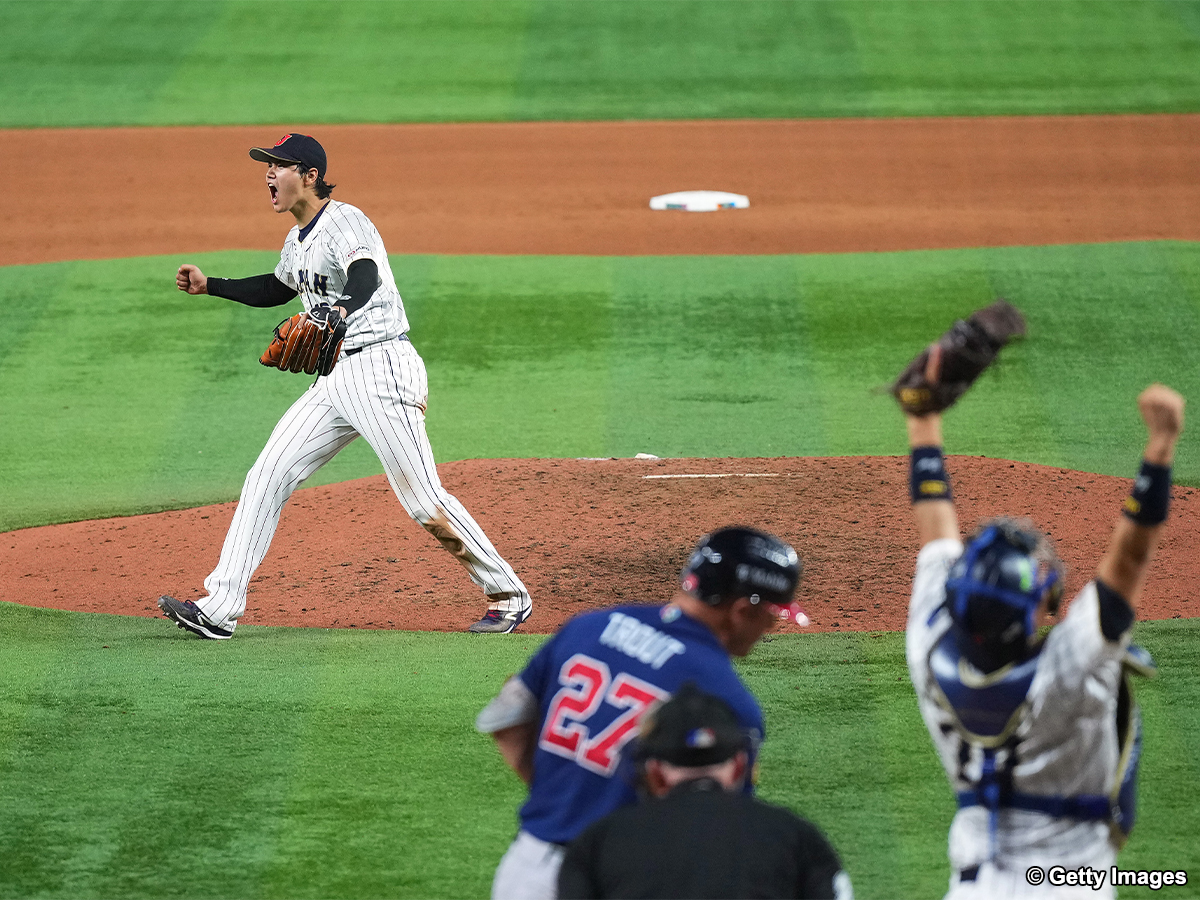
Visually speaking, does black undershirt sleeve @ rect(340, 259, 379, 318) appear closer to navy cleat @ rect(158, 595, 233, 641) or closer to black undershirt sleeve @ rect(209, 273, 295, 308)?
black undershirt sleeve @ rect(209, 273, 295, 308)

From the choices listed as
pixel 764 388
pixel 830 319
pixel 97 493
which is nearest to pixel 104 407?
pixel 97 493

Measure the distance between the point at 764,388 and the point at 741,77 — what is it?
12.7 m

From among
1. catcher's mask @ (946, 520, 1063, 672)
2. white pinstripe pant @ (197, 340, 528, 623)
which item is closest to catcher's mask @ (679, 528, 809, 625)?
catcher's mask @ (946, 520, 1063, 672)

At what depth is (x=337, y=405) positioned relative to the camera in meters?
6.54

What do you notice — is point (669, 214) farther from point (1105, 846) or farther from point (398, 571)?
point (1105, 846)

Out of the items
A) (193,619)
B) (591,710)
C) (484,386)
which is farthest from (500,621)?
(484,386)

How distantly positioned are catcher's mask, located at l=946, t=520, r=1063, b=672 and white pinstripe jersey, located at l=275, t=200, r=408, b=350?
4.00 metres

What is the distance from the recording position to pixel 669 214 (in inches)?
622

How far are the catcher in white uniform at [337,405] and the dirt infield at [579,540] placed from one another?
2.18ft

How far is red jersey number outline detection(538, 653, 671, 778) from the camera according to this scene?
9.85 feet

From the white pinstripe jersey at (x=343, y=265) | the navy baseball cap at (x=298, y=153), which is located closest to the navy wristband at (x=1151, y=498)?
the white pinstripe jersey at (x=343, y=265)

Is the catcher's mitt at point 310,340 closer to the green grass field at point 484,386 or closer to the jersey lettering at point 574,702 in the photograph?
the green grass field at point 484,386

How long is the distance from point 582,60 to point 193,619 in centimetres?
1851

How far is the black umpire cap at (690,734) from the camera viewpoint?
8.63ft
